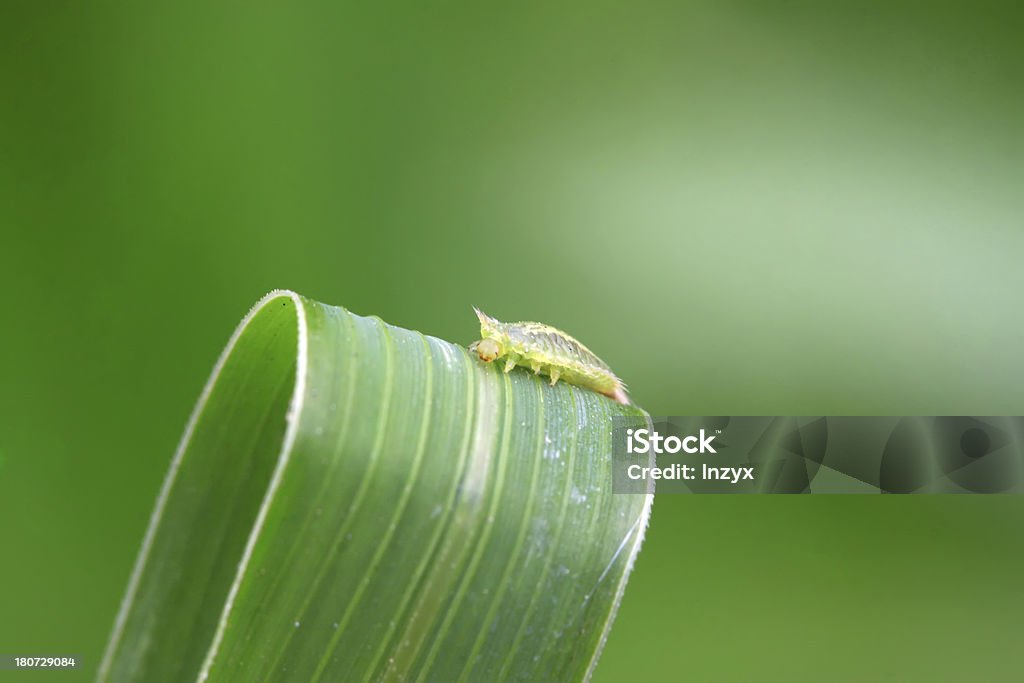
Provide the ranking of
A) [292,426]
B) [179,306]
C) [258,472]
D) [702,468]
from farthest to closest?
1. [179,306]
2. [702,468]
3. [258,472]
4. [292,426]

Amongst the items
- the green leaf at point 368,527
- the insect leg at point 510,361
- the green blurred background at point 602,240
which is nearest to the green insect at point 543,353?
the insect leg at point 510,361

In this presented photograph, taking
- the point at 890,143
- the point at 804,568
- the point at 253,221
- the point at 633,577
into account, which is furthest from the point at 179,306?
the point at 890,143

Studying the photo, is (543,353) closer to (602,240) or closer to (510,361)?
(510,361)

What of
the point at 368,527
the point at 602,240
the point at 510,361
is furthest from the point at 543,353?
the point at 602,240

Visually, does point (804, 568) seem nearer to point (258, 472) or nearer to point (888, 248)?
point (888, 248)

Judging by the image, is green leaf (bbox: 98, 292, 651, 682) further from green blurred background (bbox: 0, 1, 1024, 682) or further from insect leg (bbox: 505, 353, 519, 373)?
green blurred background (bbox: 0, 1, 1024, 682)

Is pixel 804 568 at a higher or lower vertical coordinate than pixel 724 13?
lower

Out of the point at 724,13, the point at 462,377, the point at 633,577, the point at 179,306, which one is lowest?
the point at 633,577
